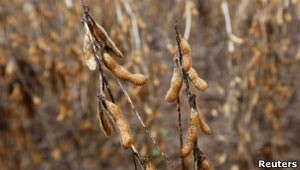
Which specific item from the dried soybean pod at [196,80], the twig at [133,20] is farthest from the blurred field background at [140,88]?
the dried soybean pod at [196,80]

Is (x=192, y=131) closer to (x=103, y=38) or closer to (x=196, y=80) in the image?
(x=196, y=80)

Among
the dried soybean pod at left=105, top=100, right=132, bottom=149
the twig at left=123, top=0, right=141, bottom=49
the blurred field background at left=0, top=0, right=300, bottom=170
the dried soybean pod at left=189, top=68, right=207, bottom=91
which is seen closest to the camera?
the dried soybean pod at left=105, top=100, right=132, bottom=149

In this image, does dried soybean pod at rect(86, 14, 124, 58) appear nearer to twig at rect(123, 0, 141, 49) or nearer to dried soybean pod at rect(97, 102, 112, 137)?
dried soybean pod at rect(97, 102, 112, 137)

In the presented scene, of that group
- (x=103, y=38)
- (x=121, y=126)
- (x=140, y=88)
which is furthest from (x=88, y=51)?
(x=140, y=88)

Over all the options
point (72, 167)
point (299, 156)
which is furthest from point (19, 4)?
point (299, 156)

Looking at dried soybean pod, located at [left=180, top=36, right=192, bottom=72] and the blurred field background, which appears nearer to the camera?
dried soybean pod, located at [left=180, top=36, right=192, bottom=72]

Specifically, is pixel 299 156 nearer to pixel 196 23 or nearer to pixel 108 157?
pixel 108 157

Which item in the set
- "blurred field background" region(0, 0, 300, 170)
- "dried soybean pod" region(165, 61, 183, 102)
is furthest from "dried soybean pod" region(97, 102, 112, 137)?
"blurred field background" region(0, 0, 300, 170)

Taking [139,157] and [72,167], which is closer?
[139,157]

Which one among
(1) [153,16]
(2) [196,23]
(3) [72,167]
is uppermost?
(2) [196,23]
